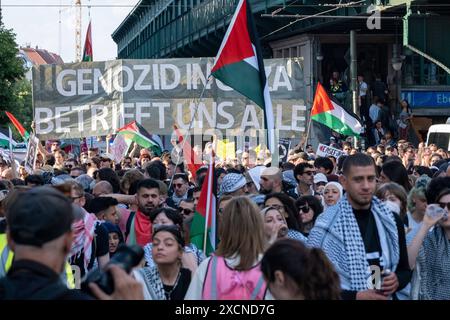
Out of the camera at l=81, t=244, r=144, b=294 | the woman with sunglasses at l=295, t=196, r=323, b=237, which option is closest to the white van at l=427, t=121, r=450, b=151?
the woman with sunglasses at l=295, t=196, r=323, b=237

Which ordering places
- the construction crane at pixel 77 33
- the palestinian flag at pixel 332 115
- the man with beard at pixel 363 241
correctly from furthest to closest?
the construction crane at pixel 77 33, the palestinian flag at pixel 332 115, the man with beard at pixel 363 241

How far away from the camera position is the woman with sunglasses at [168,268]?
6766 mm

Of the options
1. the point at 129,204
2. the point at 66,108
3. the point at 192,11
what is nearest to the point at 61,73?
the point at 66,108

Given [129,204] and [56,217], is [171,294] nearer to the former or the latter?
[56,217]

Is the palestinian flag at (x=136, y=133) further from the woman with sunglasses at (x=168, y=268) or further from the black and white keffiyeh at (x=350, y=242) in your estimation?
the black and white keffiyeh at (x=350, y=242)

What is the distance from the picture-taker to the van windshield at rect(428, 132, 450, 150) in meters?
26.4

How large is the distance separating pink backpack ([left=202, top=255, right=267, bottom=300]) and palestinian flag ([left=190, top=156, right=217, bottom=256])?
202cm

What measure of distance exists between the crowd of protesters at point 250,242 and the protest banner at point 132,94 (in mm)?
8196

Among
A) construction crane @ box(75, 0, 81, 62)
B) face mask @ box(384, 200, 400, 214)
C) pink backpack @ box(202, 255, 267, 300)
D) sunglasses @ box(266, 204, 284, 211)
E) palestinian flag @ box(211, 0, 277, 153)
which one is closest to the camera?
pink backpack @ box(202, 255, 267, 300)

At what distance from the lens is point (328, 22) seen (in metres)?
38.2

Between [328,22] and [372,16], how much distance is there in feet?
13.1

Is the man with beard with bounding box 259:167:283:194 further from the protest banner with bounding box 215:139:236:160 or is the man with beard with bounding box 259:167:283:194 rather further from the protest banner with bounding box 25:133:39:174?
the protest banner with bounding box 215:139:236:160

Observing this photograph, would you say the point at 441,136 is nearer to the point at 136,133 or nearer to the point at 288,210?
the point at 136,133

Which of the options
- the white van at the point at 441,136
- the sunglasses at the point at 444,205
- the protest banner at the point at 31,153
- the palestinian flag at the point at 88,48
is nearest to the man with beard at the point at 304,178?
the sunglasses at the point at 444,205
